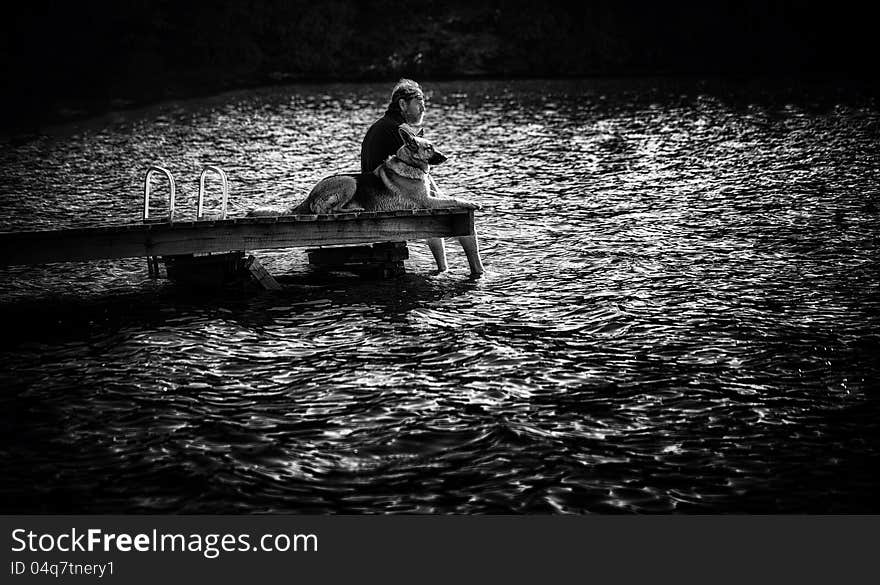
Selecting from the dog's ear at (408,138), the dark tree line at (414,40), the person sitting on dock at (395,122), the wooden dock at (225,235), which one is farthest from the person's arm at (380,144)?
the dark tree line at (414,40)

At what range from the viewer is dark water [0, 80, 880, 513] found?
5.92m

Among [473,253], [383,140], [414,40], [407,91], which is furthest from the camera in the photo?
[414,40]

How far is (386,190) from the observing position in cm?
1035

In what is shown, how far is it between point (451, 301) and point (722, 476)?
4.25 meters

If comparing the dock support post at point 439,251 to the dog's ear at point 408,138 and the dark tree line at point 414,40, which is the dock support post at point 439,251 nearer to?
the dog's ear at point 408,138

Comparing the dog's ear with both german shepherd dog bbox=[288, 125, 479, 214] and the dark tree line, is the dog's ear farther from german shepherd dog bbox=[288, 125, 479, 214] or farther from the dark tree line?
the dark tree line

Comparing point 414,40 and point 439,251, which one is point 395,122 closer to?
point 439,251

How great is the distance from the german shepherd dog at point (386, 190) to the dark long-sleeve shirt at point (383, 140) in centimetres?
18

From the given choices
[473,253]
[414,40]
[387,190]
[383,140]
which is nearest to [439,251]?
[473,253]

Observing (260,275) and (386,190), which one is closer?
(260,275)

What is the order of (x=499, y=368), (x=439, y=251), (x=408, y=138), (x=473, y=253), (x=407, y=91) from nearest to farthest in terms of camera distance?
(x=499, y=368)
(x=408, y=138)
(x=407, y=91)
(x=473, y=253)
(x=439, y=251)

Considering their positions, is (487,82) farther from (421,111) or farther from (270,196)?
(421,111)

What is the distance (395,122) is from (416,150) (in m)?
0.55

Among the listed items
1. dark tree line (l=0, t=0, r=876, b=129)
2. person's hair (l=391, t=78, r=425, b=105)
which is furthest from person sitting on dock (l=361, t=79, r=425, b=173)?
dark tree line (l=0, t=0, r=876, b=129)
